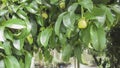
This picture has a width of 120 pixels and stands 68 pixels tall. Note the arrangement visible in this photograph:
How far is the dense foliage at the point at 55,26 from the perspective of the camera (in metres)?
0.86

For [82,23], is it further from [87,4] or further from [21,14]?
A: [21,14]

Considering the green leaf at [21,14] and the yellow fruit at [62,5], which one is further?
the yellow fruit at [62,5]

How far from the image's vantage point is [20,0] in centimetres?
102

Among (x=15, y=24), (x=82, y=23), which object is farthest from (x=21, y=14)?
(x=82, y=23)

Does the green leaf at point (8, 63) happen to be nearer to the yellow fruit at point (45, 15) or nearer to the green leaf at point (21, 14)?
the green leaf at point (21, 14)

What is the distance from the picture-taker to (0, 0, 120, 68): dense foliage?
0.86 metres

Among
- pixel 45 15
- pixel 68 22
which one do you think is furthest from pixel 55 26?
pixel 45 15

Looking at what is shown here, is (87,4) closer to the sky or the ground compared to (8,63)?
closer to the sky

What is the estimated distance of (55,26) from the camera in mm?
945

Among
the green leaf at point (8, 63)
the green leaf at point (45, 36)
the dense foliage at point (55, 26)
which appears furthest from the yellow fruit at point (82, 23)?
the green leaf at point (8, 63)

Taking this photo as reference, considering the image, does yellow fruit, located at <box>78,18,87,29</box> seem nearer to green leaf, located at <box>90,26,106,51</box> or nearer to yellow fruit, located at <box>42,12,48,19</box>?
green leaf, located at <box>90,26,106,51</box>

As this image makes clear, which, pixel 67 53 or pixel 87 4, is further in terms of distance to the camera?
pixel 67 53

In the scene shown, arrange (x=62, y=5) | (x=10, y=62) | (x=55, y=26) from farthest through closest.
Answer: (x=62, y=5), (x=55, y=26), (x=10, y=62)

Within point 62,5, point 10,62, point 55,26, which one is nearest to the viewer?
point 10,62
